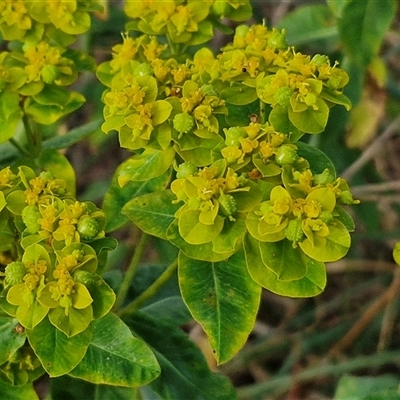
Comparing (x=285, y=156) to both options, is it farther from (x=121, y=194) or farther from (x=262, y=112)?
(x=121, y=194)

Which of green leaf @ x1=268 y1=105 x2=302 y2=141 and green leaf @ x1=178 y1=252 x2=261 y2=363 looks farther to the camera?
green leaf @ x1=268 y1=105 x2=302 y2=141

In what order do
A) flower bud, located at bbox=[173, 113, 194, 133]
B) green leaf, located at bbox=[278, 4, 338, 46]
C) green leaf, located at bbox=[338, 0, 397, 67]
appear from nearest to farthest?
flower bud, located at bbox=[173, 113, 194, 133] → green leaf, located at bbox=[338, 0, 397, 67] → green leaf, located at bbox=[278, 4, 338, 46]

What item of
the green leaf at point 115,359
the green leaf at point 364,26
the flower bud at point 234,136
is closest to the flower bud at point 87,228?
the green leaf at point 115,359

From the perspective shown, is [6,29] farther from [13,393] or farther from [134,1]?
[13,393]

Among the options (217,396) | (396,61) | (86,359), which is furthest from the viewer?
(396,61)

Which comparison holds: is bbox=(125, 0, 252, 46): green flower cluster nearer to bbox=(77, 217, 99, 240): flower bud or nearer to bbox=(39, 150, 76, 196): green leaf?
bbox=(39, 150, 76, 196): green leaf

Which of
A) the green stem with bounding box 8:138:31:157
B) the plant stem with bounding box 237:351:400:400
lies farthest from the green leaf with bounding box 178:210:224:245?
the plant stem with bounding box 237:351:400:400

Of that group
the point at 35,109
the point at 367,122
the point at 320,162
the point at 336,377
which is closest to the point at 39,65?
the point at 35,109

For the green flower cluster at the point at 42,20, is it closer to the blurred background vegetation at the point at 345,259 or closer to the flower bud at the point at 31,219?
the flower bud at the point at 31,219
